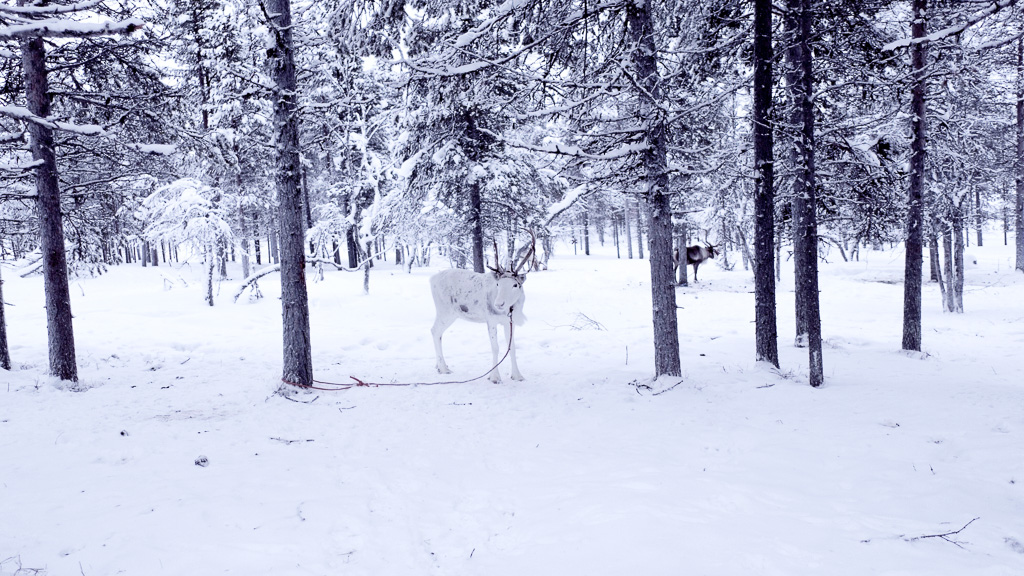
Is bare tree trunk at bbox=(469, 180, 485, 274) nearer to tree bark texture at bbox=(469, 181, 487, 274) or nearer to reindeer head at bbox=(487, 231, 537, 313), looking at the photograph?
tree bark texture at bbox=(469, 181, 487, 274)

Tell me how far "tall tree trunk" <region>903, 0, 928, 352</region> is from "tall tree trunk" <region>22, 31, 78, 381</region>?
15679 millimetres

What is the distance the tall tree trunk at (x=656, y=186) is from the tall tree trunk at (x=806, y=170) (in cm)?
199

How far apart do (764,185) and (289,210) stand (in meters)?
7.87

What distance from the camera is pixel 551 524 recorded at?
392cm

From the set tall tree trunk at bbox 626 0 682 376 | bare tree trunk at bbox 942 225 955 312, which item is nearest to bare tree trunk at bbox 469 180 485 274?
tall tree trunk at bbox 626 0 682 376

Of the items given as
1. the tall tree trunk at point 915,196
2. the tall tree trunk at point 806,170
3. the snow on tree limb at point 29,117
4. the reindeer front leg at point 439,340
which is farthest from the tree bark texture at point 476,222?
the snow on tree limb at point 29,117

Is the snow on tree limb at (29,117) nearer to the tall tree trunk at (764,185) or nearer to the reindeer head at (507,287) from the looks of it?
the reindeer head at (507,287)

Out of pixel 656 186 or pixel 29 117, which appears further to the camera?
pixel 656 186

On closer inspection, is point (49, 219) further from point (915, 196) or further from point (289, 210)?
point (915, 196)

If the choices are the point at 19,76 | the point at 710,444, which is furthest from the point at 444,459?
the point at 19,76

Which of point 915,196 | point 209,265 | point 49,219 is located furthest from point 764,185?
point 209,265

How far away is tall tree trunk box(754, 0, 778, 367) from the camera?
8.18 m

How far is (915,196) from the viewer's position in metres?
10.4

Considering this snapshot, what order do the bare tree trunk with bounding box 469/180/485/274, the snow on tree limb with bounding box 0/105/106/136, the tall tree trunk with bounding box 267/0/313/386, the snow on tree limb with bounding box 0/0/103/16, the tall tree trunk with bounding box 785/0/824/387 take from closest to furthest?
the snow on tree limb with bounding box 0/0/103/16 → the snow on tree limb with bounding box 0/105/106/136 → the tall tree trunk with bounding box 785/0/824/387 → the tall tree trunk with bounding box 267/0/313/386 → the bare tree trunk with bounding box 469/180/485/274
